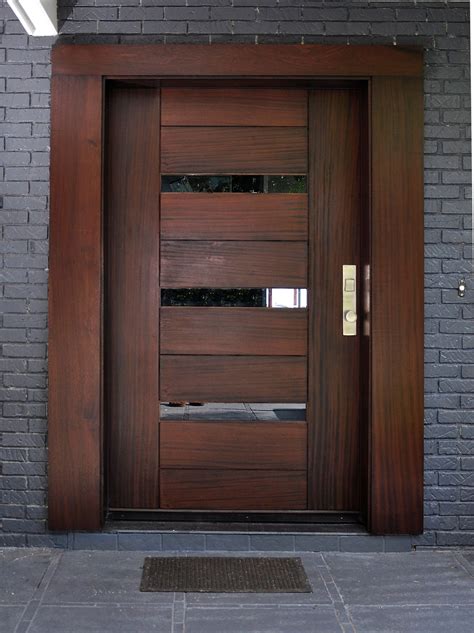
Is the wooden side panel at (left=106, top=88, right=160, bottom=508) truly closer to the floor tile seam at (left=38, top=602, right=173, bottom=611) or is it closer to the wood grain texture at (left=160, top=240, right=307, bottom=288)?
the wood grain texture at (left=160, top=240, right=307, bottom=288)

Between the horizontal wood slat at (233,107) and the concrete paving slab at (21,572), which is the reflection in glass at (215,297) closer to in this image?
the horizontal wood slat at (233,107)

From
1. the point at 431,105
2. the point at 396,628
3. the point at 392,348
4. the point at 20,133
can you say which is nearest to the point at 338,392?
Answer: the point at 392,348

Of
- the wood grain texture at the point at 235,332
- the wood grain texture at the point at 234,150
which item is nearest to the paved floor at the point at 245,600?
the wood grain texture at the point at 235,332

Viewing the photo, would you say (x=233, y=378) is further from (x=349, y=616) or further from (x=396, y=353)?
(x=349, y=616)

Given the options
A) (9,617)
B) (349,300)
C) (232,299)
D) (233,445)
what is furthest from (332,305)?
(9,617)

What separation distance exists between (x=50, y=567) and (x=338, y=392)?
1.65m

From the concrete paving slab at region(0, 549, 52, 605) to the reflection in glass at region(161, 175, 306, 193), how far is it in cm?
194

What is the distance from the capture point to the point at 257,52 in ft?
10.6

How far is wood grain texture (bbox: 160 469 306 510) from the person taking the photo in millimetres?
3371

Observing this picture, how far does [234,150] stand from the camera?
3.38 m

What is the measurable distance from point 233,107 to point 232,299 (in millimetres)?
1008

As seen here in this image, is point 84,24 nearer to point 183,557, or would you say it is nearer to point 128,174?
point 128,174

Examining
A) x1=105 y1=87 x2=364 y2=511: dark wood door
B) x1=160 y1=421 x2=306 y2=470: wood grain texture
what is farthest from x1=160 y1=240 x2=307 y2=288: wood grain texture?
x1=160 y1=421 x2=306 y2=470: wood grain texture

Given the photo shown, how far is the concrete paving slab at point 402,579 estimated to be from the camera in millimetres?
2744
